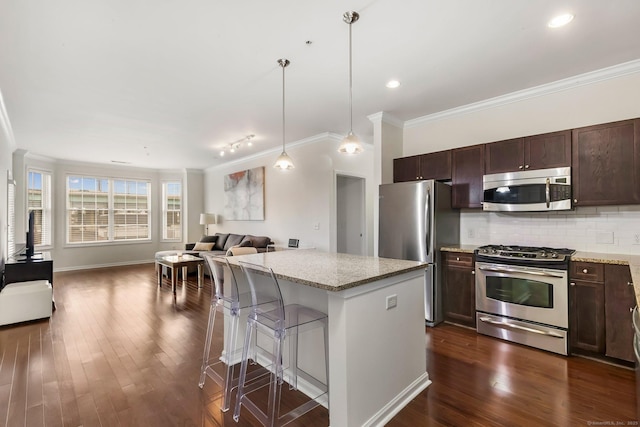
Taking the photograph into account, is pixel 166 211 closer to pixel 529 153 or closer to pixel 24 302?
pixel 24 302

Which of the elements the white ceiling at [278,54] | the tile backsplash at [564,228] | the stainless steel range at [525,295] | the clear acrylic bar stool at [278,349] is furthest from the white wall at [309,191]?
the clear acrylic bar stool at [278,349]

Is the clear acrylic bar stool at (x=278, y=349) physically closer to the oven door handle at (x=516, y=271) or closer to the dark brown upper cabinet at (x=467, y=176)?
the oven door handle at (x=516, y=271)

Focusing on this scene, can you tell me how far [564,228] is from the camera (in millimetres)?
3238

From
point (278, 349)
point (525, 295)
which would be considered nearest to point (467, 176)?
point (525, 295)

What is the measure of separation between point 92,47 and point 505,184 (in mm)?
4103

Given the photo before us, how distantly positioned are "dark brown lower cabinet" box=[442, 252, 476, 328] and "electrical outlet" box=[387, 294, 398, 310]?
1.77 meters

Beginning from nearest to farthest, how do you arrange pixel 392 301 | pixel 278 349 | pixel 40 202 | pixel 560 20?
pixel 278 349 → pixel 392 301 → pixel 560 20 → pixel 40 202

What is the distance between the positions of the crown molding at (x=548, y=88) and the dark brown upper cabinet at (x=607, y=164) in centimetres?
55

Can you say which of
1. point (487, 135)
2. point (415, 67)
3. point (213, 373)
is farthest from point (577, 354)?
point (213, 373)

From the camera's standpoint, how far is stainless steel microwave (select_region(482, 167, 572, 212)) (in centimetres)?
300

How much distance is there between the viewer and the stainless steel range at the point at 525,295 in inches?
111

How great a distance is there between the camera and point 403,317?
7.09 feet

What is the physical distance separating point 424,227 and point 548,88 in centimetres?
196

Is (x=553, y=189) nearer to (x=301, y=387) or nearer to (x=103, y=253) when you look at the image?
(x=301, y=387)
